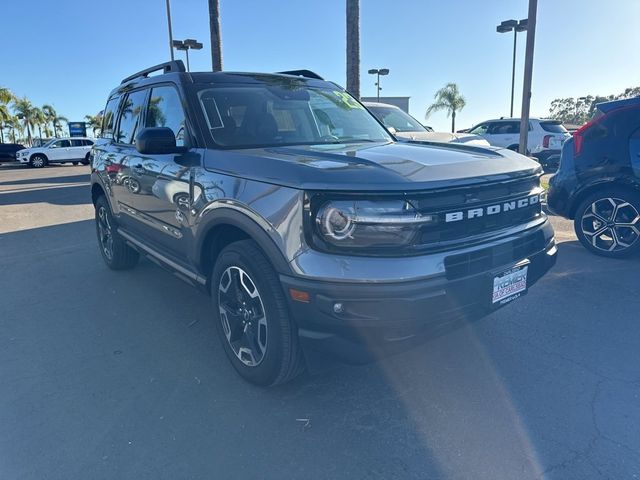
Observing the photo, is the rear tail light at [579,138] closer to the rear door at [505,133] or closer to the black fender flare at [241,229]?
the black fender flare at [241,229]

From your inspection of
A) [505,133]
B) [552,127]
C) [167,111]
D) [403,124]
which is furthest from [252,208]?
[552,127]

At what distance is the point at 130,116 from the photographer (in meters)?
4.61

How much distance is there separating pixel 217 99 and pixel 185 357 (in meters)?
1.87

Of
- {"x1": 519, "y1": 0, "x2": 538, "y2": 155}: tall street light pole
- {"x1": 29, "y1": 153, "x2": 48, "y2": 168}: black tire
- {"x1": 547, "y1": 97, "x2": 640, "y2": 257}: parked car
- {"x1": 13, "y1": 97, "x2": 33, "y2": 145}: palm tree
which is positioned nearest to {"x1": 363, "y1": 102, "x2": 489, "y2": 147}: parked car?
{"x1": 519, "y1": 0, "x2": 538, "y2": 155}: tall street light pole

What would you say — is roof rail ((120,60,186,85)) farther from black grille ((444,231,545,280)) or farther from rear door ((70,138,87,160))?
rear door ((70,138,87,160))

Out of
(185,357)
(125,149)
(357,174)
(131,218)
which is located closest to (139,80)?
(125,149)

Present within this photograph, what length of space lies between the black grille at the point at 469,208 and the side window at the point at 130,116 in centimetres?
300

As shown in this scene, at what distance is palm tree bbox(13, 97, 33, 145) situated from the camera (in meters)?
56.8

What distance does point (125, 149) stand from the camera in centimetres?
449

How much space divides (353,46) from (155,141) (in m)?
9.39

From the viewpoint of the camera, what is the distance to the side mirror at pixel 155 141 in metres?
3.08

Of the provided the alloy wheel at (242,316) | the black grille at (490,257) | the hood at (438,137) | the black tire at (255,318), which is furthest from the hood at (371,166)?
the hood at (438,137)

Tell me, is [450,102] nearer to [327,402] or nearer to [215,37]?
[215,37]

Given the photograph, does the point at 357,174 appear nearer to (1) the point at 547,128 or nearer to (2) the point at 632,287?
(2) the point at 632,287
